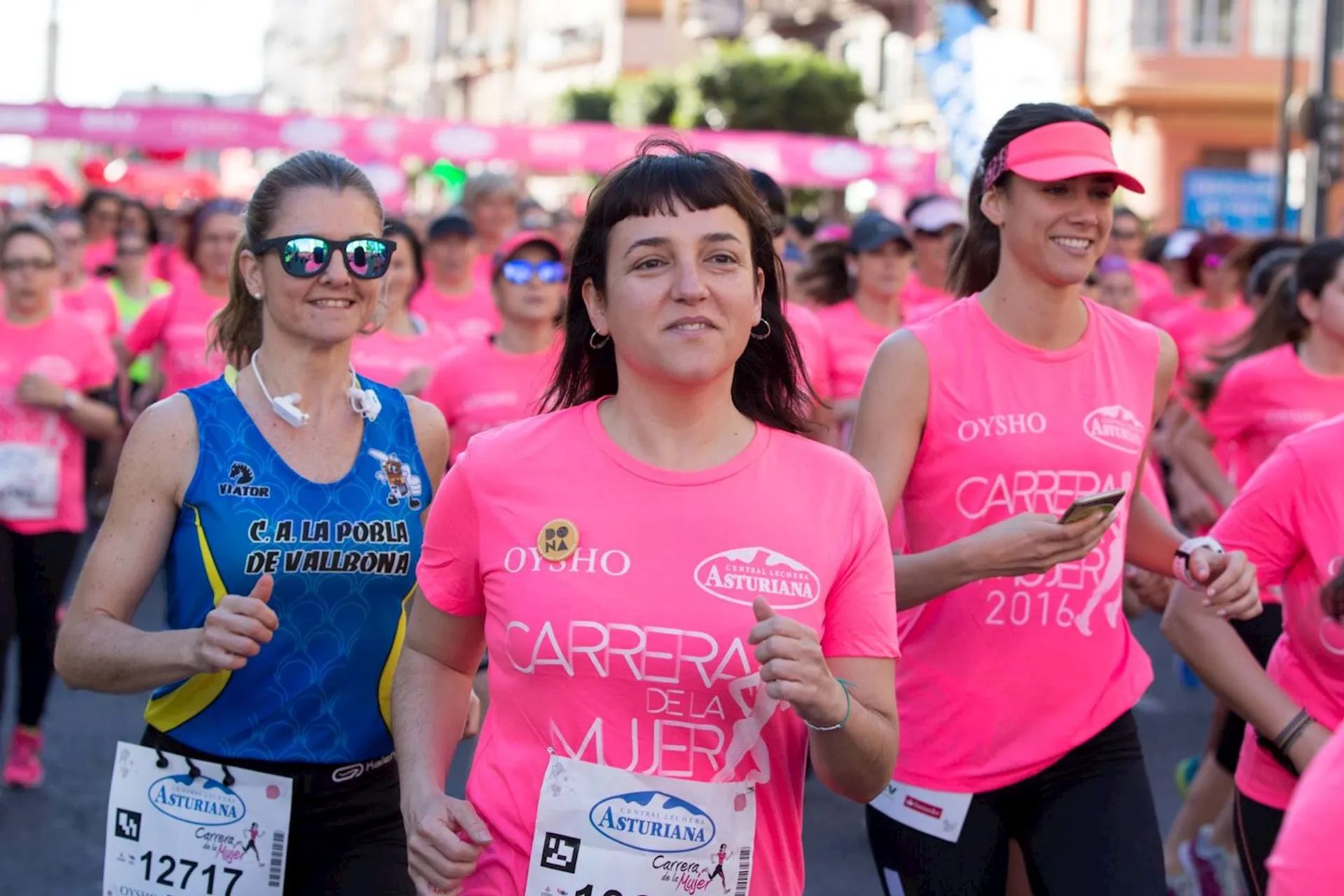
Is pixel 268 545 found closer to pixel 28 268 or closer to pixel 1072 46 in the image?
pixel 28 268

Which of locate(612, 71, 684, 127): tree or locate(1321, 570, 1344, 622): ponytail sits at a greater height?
locate(612, 71, 684, 127): tree

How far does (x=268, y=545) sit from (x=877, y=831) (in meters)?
1.32

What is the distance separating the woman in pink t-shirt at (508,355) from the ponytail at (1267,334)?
2300mm

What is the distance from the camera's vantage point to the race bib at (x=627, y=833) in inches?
108

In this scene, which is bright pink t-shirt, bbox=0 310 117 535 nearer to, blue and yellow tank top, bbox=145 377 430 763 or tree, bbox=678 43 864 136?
blue and yellow tank top, bbox=145 377 430 763

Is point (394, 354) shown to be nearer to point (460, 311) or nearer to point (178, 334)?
point (178, 334)

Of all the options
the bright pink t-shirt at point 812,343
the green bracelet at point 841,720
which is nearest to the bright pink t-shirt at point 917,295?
the bright pink t-shirt at point 812,343

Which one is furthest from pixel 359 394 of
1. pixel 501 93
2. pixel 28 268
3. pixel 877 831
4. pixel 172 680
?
pixel 501 93

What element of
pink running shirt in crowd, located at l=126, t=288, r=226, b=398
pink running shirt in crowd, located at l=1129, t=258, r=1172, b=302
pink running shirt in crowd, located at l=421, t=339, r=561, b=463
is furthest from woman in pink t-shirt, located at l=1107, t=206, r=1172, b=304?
pink running shirt in crowd, located at l=421, t=339, r=561, b=463

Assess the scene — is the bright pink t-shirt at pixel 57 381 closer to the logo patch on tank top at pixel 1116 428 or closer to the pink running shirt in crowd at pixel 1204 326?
the logo patch on tank top at pixel 1116 428

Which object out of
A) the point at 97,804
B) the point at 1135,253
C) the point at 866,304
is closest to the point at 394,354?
the point at 97,804

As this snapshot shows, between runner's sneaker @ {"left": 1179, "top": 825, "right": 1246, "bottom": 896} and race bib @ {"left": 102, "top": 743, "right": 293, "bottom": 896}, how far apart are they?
9.73 ft

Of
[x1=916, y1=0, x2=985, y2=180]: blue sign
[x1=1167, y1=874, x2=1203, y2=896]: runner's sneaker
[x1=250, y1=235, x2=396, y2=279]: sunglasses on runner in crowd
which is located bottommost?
[x1=1167, y1=874, x2=1203, y2=896]: runner's sneaker

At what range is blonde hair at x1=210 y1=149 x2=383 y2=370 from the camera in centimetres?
373
